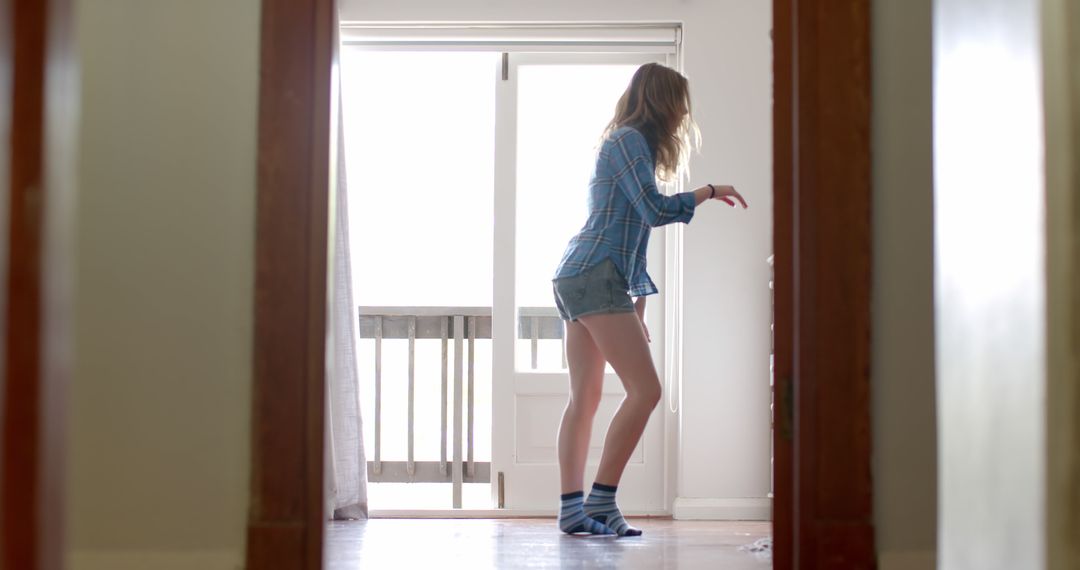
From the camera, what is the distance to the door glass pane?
4062 millimetres

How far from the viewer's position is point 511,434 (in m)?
4.04

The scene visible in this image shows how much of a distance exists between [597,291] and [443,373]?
178 centimetres

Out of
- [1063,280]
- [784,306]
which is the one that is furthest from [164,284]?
[1063,280]

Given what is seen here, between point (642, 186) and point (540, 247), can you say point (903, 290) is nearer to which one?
point (642, 186)

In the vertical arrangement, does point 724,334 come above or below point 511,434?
above

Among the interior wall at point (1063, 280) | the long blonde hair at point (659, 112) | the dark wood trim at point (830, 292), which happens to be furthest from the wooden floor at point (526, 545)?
the interior wall at point (1063, 280)

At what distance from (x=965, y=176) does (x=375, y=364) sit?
12.3 feet

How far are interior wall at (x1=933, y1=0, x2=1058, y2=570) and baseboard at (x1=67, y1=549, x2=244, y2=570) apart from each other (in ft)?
3.56

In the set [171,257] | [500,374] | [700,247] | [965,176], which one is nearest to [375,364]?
[500,374]

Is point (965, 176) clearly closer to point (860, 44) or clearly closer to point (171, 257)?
point (860, 44)

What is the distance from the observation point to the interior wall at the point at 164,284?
1.78 meters

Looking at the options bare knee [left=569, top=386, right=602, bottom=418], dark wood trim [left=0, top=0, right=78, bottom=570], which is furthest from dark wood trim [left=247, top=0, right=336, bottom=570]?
bare knee [left=569, top=386, right=602, bottom=418]

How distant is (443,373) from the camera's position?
4738mm

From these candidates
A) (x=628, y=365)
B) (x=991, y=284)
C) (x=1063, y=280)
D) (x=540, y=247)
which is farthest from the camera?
(x=540, y=247)
